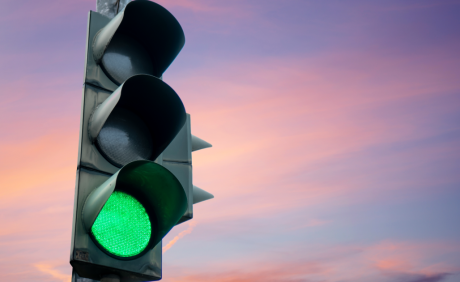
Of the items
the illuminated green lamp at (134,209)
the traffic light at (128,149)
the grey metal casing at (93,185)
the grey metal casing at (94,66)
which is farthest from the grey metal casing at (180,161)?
the illuminated green lamp at (134,209)

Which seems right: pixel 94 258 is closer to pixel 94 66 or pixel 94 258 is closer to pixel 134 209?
pixel 134 209

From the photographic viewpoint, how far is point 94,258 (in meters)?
2.34

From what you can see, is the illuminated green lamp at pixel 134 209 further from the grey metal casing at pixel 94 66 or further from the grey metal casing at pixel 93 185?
the grey metal casing at pixel 94 66

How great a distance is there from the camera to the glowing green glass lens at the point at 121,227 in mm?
2406

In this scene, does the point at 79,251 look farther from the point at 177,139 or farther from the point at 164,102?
the point at 177,139

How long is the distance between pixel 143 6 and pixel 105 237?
1.28 m

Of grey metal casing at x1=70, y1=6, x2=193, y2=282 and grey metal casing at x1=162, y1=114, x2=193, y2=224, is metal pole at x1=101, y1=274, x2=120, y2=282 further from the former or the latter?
grey metal casing at x1=162, y1=114, x2=193, y2=224

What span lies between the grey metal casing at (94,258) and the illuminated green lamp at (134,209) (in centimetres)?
3

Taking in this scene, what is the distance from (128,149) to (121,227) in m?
0.48

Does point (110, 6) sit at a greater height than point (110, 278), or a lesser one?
greater

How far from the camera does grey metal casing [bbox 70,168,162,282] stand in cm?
233

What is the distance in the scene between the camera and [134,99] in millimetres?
2707

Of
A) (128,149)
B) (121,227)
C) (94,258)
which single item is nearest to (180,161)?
(128,149)

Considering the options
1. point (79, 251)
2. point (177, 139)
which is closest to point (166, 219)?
point (79, 251)
